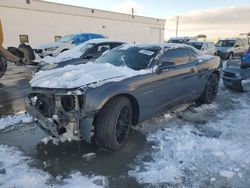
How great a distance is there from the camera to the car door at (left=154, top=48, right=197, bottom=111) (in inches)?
195

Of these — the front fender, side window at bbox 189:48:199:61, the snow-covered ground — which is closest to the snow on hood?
the front fender

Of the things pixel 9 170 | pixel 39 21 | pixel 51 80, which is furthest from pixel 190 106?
pixel 39 21

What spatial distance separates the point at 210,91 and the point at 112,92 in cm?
381

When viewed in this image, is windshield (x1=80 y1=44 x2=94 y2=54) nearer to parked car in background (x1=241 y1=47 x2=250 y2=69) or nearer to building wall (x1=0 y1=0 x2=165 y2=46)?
parked car in background (x1=241 y1=47 x2=250 y2=69)

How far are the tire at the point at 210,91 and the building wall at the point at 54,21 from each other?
1833 cm

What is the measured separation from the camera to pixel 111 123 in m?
3.92

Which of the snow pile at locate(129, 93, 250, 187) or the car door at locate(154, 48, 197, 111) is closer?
the snow pile at locate(129, 93, 250, 187)

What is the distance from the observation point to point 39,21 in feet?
→ 76.4

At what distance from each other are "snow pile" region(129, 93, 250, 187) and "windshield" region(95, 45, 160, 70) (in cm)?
129

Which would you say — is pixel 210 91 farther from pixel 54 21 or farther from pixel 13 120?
pixel 54 21

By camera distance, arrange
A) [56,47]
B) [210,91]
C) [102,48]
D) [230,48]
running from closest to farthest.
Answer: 1. [210,91]
2. [102,48]
3. [56,47]
4. [230,48]

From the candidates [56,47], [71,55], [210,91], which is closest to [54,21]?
[56,47]

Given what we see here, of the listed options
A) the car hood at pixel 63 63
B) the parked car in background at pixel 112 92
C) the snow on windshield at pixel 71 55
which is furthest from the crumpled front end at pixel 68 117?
the snow on windshield at pixel 71 55

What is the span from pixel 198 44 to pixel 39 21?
13584 millimetres
